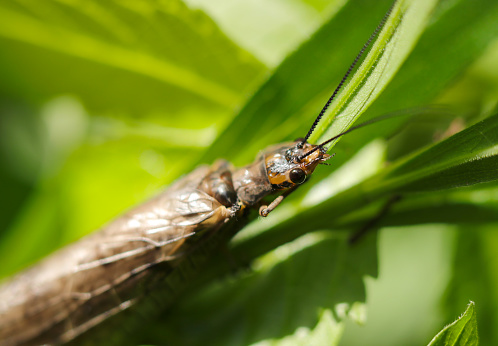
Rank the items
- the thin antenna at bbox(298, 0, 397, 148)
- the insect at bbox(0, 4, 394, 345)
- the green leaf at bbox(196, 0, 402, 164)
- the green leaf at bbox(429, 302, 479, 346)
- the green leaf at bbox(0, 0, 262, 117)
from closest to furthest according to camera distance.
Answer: the green leaf at bbox(429, 302, 479, 346) < the thin antenna at bbox(298, 0, 397, 148) < the green leaf at bbox(196, 0, 402, 164) < the insect at bbox(0, 4, 394, 345) < the green leaf at bbox(0, 0, 262, 117)

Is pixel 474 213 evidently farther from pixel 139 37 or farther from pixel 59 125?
pixel 59 125

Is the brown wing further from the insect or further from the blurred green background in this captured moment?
the blurred green background


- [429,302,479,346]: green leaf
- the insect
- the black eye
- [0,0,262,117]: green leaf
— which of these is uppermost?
[0,0,262,117]: green leaf

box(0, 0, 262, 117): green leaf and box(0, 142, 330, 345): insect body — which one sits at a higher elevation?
box(0, 0, 262, 117): green leaf

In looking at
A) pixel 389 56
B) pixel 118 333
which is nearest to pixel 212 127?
pixel 118 333

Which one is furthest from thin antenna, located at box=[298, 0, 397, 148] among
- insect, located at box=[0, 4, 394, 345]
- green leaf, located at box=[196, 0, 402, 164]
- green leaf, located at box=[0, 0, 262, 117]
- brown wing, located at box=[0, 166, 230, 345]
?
green leaf, located at box=[0, 0, 262, 117]

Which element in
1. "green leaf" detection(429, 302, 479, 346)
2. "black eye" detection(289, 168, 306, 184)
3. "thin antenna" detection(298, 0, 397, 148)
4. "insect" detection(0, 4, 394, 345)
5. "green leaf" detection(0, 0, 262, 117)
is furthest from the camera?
"green leaf" detection(0, 0, 262, 117)

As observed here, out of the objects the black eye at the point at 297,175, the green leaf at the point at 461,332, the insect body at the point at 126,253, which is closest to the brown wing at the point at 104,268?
the insect body at the point at 126,253

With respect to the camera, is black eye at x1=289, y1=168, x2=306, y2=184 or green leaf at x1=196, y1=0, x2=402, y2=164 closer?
green leaf at x1=196, y1=0, x2=402, y2=164
